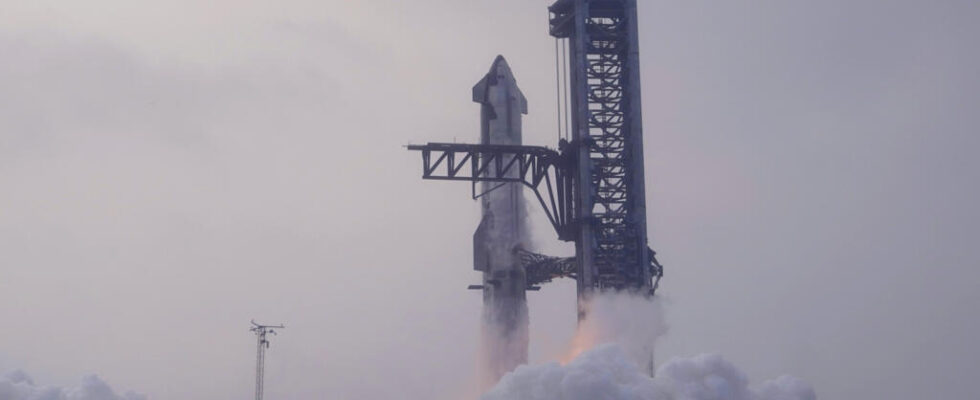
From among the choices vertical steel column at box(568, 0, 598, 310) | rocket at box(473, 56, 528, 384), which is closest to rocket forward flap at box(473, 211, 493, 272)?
→ rocket at box(473, 56, 528, 384)

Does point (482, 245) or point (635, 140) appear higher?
point (635, 140)

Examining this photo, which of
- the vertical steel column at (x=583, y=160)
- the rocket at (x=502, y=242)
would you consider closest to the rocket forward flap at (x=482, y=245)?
the rocket at (x=502, y=242)

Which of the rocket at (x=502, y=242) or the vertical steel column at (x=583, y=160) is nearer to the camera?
the vertical steel column at (x=583, y=160)

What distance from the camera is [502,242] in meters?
96.4

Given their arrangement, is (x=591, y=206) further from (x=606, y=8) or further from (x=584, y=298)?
(x=606, y=8)

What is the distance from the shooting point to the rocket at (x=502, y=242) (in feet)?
313

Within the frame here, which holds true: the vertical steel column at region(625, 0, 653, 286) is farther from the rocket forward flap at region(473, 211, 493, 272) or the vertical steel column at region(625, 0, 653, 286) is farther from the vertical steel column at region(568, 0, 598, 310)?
the rocket forward flap at region(473, 211, 493, 272)

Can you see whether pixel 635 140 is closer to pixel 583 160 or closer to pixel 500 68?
pixel 583 160

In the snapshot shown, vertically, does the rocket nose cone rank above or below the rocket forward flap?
above

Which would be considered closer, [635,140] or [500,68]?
[635,140]

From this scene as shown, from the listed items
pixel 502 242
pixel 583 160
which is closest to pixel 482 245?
pixel 502 242

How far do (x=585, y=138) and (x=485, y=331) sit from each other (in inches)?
621

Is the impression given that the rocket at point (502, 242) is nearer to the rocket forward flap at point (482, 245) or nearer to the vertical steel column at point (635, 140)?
the rocket forward flap at point (482, 245)

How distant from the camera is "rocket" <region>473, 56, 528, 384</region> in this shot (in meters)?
95.3
